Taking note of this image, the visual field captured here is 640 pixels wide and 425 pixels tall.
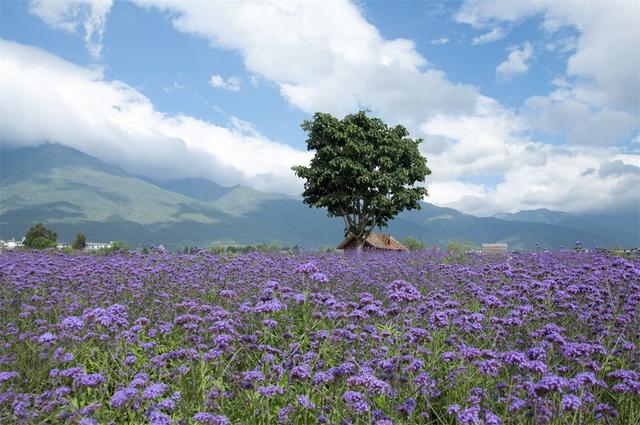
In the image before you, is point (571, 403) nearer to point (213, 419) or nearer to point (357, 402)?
point (357, 402)

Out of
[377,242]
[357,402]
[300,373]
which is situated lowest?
[357,402]

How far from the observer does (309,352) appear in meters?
5.15

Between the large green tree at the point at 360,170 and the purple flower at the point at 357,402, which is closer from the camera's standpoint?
the purple flower at the point at 357,402

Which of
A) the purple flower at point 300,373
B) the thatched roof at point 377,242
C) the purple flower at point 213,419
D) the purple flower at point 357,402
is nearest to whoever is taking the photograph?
the purple flower at point 213,419

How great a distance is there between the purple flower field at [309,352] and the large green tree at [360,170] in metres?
22.0

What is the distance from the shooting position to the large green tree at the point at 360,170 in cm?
3206

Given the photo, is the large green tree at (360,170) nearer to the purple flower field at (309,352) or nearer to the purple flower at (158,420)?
the purple flower field at (309,352)

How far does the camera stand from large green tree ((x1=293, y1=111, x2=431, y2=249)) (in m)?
32.1

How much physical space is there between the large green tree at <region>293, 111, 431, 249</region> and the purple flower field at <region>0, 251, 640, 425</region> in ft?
72.3

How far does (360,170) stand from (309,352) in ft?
88.5

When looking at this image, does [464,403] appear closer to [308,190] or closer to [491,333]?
[491,333]

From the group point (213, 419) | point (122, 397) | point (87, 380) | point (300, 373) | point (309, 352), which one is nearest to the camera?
point (213, 419)

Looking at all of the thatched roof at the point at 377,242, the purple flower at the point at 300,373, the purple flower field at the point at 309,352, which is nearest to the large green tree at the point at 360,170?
the thatched roof at the point at 377,242

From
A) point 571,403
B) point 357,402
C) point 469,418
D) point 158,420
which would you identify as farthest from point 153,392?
point 571,403
